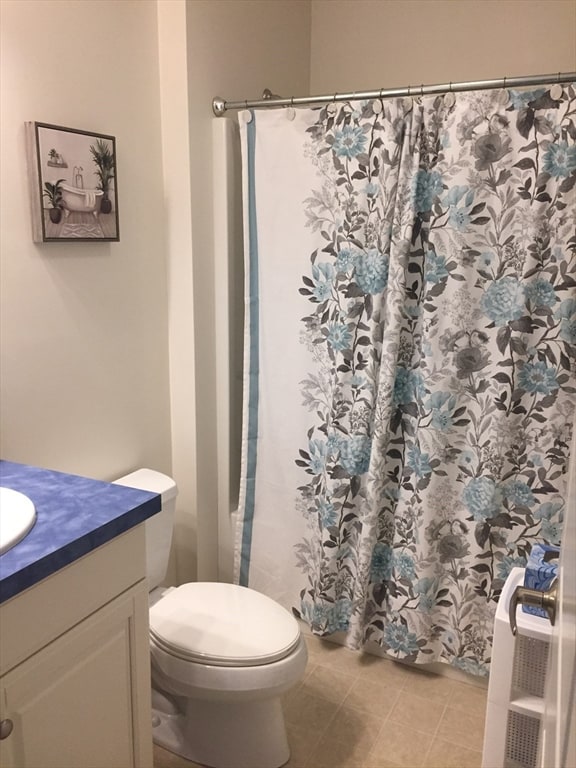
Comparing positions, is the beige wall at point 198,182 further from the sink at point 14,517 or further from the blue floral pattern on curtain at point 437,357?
the sink at point 14,517

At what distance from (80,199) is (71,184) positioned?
0.05 m

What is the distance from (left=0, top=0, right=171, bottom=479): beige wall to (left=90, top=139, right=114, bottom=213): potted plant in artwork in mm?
66

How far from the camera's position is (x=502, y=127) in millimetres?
1805

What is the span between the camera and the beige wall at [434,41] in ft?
7.43

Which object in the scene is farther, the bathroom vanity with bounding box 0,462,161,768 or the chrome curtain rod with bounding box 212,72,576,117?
the chrome curtain rod with bounding box 212,72,576,117

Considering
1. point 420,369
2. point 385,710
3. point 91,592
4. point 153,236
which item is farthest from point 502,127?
point 385,710

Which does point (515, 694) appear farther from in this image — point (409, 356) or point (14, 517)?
point (14, 517)

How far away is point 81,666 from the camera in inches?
51.1

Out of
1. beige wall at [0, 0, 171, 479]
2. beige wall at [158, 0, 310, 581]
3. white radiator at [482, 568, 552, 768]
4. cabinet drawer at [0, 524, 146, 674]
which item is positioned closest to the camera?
cabinet drawer at [0, 524, 146, 674]

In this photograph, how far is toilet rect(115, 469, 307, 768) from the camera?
1.70m

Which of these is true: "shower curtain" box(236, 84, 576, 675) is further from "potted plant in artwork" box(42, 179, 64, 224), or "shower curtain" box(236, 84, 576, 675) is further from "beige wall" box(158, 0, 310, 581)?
"potted plant in artwork" box(42, 179, 64, 224)

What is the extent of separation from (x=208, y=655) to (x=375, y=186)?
4.60 feet

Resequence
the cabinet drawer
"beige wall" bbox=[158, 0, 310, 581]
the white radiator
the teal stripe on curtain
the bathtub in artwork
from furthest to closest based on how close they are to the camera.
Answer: the teal stripe on curtain → "beige wall" bbox=[158, 0, 310, 581] → the bathtub in artwork → the white radiator → the cabinet drawer

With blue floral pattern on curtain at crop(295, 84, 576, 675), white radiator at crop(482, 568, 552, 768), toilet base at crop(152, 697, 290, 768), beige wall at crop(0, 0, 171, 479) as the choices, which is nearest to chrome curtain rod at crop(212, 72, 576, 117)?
blue floral pattern on curtain at crop(295, 84, 576, 675)
